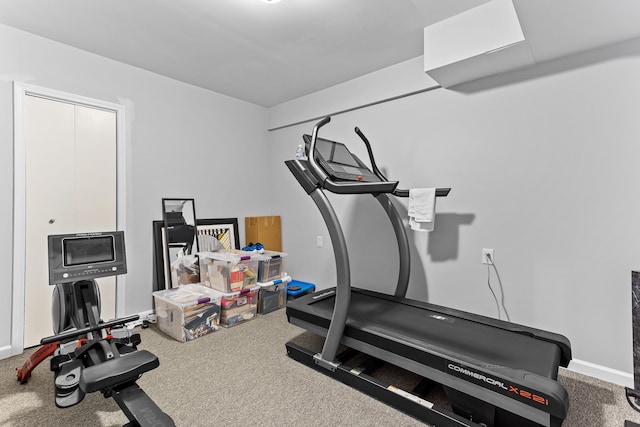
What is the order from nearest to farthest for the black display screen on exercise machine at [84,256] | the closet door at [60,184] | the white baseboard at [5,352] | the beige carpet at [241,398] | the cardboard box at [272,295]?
the beige carpet at [241,398] → the black display screen on exercise machine at [84,256] → the white baseboard at [5,352] → the closet door at [60,184] → the cardboard box at [272,295]

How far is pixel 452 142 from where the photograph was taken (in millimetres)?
2750

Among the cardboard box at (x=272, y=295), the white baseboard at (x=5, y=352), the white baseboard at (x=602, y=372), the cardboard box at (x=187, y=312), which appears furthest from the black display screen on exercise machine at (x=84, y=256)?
the white baseboard at (x=602, y=372)

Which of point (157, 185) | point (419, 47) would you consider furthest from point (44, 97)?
point (419, 47)

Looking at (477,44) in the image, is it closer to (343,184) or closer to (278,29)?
(343,184)

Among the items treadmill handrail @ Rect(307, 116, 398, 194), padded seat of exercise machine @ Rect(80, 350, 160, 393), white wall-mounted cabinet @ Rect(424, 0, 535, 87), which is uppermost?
white wall-mounted cabinet @ Rect(424, 0, 535, 87)

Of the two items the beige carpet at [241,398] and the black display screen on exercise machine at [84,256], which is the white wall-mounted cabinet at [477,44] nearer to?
the beige carpet at [241,398]

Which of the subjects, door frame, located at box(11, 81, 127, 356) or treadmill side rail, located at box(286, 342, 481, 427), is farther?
door frame, located at box(11, 81, 127, 356)

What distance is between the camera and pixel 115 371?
1.43 meters

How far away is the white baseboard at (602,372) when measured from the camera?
79.9 inches

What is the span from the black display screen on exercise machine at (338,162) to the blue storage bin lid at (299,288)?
5.49 ft

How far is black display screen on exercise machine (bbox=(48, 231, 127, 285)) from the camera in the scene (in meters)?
1.86

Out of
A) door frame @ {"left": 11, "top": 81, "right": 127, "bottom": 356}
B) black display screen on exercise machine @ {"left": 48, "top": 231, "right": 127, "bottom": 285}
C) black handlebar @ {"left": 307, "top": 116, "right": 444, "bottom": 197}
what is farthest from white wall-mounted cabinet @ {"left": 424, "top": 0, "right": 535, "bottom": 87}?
door frame @ {"left": 11, "top": 81, "right": 127, "bottom": 356}

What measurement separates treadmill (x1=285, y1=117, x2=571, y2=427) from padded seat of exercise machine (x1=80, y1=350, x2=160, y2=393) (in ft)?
3.62

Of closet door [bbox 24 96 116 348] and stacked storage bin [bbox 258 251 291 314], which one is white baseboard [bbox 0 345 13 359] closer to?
closet door [bbox 24 96 116 348]
